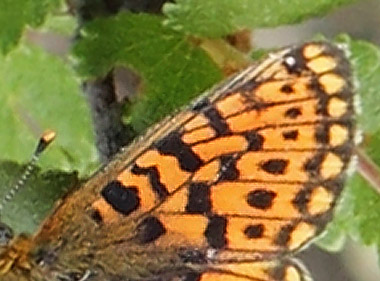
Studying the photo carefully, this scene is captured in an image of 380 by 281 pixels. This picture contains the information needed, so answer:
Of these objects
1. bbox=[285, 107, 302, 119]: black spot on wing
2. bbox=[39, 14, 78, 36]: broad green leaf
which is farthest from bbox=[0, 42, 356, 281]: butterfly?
bbox=[39, 14, 78, 36]: broad green leaf

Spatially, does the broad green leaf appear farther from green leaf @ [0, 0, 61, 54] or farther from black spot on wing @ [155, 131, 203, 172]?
black spot on wing @ [155, 131, 203, 172]

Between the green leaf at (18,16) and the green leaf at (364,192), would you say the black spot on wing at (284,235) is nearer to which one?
the green leaf at (364,192)

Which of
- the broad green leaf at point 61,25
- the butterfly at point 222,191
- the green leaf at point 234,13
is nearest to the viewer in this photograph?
the butterfly at point 222,191

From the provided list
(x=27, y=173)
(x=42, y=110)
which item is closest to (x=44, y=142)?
(x=27, y=173)

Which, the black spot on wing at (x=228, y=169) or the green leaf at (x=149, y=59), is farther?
the green leaf at (x=149, y=59)

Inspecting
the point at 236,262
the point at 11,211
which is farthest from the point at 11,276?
the point at 236,262

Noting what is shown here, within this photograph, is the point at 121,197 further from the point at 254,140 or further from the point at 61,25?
the point at 61,25

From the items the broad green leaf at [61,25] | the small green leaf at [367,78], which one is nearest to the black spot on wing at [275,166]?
the small green leaf at [367,78]
